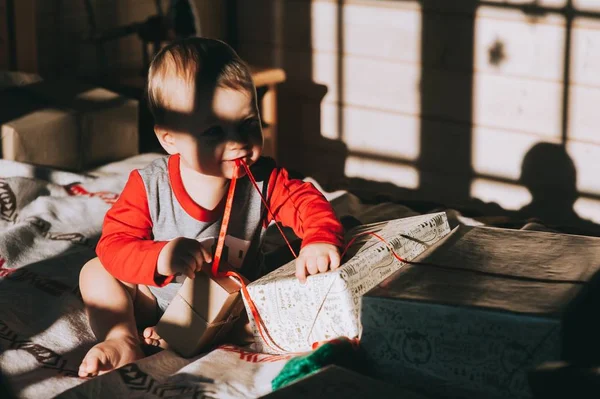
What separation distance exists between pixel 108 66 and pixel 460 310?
213 centimetres

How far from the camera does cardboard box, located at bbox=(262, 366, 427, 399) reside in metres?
1.04

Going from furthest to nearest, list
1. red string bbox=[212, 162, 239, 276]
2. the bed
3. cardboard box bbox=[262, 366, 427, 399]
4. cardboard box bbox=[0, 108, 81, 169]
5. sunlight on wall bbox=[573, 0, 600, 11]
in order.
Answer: sunlight on wall bbox=[573, 0, 600, 11] → cardboard box bbox=[0, 108, 81, 169] → red string bbox=[212, 162, 239, 276] → the bed → cardboard box bbox=[262, 366, 427, 399]

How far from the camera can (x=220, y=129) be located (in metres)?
1.44

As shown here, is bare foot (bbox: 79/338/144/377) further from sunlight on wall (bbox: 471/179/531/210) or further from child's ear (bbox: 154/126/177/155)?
sunlight on wall (bbox: 471/179/531/210)

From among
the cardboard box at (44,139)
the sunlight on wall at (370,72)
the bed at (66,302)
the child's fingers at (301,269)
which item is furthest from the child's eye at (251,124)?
the sunlight on wall at (370,72)

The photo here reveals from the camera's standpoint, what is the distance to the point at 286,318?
135cm

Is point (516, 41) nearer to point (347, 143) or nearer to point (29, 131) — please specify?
point (347, 143)

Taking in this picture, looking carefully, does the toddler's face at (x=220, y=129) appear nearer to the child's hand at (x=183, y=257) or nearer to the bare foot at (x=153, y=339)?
the child's hand at (x=183, y=257)

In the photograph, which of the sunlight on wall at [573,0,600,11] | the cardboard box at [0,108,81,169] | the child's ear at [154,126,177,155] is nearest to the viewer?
the child's ear at [154,126,177,155]

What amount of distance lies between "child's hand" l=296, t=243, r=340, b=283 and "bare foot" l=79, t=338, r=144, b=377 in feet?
0.94

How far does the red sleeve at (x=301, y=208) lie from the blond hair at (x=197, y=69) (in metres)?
0.20

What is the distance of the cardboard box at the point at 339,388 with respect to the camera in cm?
104

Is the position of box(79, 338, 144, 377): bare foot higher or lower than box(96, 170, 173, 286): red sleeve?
lower

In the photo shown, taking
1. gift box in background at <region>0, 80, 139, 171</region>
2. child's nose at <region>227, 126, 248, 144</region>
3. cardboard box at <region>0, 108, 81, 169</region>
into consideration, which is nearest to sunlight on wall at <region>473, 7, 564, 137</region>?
gift box in background at <region>0, 80, 139, 171</region>
